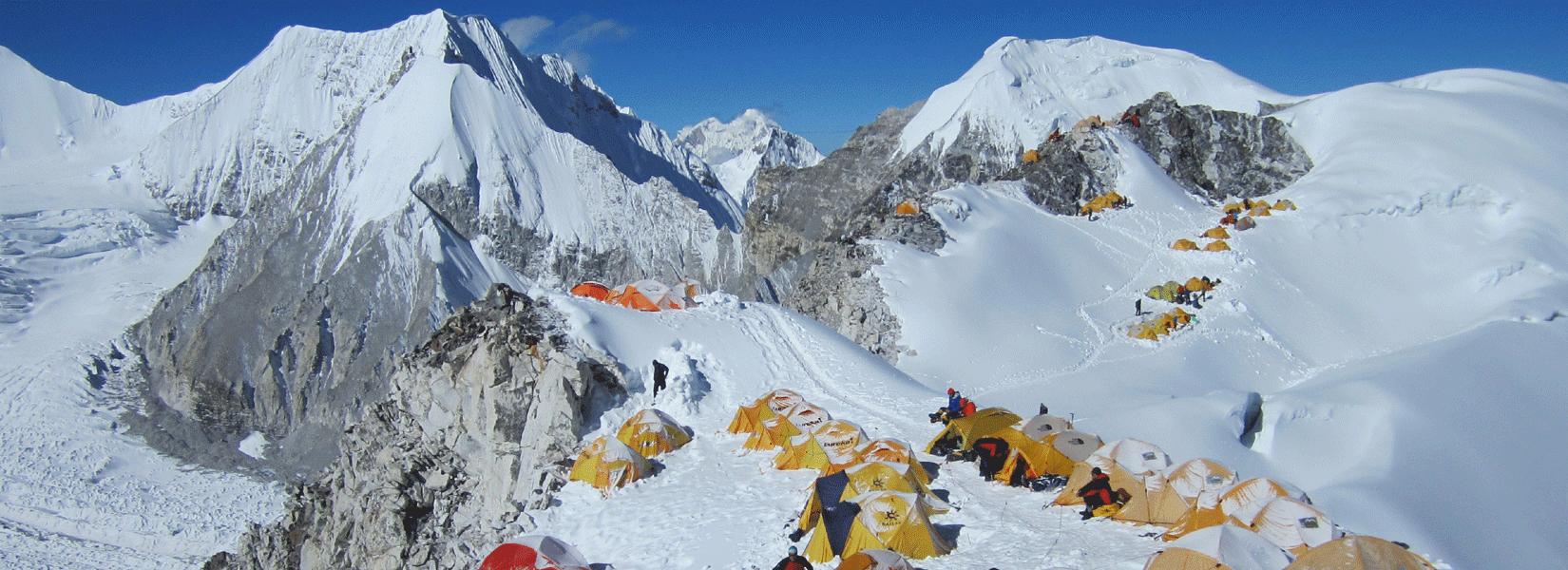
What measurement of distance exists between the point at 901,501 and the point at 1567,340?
3023cm

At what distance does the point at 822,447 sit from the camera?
60.3ft

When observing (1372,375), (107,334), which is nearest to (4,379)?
(107,334)

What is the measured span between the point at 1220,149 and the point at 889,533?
162ft

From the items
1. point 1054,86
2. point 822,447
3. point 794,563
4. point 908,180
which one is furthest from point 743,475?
point 1054,86

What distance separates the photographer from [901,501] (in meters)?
13.9

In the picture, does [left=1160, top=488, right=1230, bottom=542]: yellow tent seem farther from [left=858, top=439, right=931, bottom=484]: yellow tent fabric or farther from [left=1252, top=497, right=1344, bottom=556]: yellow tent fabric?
[left=858, top=439, right=931, bottom=484]: yellow tent fabric

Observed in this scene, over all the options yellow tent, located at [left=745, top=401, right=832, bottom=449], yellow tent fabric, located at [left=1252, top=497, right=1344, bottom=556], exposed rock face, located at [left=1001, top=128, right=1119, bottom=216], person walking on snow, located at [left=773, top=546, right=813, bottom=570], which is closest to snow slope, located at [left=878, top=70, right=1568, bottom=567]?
exposed rock face, located at [left=1001, top=128, right=1119, bottom=216]

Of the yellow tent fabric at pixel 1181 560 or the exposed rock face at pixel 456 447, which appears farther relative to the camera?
the exposed rock face at pixel 456 447

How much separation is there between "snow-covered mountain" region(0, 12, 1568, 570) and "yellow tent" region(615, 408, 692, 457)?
1.59ft

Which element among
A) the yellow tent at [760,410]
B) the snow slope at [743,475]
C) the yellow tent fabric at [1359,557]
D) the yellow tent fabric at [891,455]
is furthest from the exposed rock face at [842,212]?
the yellow tent fabric at [1359,557]

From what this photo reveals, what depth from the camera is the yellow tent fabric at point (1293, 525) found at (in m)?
11.9

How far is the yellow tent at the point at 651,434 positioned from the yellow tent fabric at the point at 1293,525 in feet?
44.0

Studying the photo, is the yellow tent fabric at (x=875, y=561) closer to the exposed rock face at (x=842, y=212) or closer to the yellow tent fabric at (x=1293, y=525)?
the yellow tent fabric at (x=1293, y=525)

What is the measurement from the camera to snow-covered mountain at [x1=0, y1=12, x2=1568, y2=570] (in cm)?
2161
